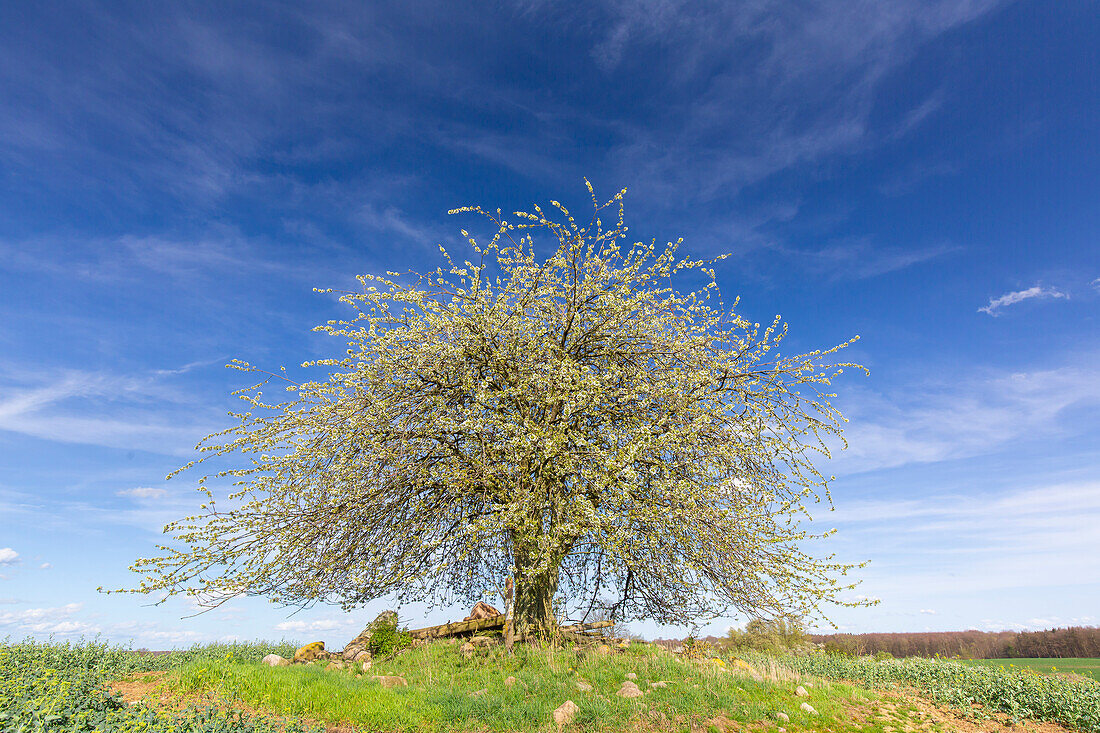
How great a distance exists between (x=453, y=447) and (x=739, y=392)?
7409 millimetres

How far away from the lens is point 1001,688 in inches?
500

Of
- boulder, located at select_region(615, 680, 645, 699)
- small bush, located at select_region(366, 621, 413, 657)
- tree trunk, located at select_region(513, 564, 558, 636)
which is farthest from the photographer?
small bush, located at select_region(366, 621, 413, 657)

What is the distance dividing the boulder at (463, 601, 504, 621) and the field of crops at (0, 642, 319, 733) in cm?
735

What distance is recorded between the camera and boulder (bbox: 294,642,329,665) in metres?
15.5

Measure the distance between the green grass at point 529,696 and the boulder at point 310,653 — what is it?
3.33 metres

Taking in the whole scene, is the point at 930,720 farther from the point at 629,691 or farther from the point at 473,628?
the point at 473,628

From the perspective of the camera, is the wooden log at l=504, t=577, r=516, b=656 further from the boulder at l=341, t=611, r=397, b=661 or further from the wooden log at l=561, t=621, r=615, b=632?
the boulder at l=341, t=611, r=397, b=661

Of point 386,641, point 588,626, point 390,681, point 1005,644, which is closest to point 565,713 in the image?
point 390,681

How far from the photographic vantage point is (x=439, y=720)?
9.83 meters

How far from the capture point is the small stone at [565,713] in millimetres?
9602

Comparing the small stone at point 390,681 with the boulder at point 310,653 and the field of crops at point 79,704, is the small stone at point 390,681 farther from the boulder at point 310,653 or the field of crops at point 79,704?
the boulder at point 310,653

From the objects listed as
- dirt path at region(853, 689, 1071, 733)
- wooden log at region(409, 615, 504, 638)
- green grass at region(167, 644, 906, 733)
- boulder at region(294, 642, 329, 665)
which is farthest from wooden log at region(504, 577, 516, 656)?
dirt path at region(853, 689, 1071, 733)

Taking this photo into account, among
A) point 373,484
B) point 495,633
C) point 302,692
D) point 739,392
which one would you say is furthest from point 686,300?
point 302,692

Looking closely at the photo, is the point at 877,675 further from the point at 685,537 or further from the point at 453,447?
the point at 453,447
